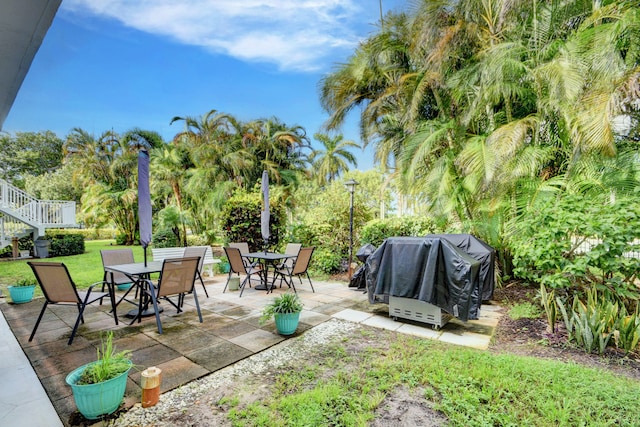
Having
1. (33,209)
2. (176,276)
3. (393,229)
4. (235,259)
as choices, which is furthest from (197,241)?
(176,276)

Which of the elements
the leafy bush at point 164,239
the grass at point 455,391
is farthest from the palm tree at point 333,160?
the grass at point 455,391

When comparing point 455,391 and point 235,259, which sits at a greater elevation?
point 235,259

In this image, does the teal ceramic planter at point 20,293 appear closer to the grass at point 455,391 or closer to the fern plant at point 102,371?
the fern plant at point 102,371

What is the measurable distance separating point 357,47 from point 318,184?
15.0 meters

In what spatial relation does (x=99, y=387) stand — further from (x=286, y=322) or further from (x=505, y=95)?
(x=505, y=95)

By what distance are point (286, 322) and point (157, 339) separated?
60.9 inches

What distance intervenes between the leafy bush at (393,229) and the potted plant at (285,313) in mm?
4612

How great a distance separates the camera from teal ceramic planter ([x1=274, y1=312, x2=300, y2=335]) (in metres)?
3.80

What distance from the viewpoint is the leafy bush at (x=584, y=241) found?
356 cm

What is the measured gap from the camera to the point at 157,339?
3633 mm

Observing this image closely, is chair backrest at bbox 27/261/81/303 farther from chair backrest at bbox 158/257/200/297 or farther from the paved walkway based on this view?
chair backrest at bbox 158/257/200/297

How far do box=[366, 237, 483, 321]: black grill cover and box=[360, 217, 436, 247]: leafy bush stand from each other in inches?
142

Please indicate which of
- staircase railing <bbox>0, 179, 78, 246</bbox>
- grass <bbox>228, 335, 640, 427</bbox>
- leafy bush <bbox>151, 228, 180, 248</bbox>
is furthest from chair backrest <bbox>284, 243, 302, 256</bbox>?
staircase railing <bbox>0, 179, 78, 246</bbox>

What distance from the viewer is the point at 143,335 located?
148 inches
